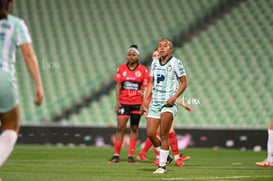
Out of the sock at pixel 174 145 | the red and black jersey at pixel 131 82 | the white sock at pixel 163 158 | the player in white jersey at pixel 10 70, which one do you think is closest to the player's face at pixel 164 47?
the white sock at pixel 163 158

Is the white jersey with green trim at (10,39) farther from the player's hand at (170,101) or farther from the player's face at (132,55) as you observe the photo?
the player's face at (132,55)

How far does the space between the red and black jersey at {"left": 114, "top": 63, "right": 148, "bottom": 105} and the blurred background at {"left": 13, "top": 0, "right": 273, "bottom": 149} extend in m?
5.56

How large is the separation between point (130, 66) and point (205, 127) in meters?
6.04

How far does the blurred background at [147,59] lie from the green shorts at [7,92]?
450 inches

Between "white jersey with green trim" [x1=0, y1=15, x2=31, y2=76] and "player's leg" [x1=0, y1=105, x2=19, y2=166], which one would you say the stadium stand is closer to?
"player's leg" [x1=0, y1=105, x2=19, y2=166]

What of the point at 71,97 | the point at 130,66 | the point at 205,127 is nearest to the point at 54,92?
the point at 71,97

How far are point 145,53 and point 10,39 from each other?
15.4 metres

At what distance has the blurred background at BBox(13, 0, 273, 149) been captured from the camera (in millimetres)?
17875

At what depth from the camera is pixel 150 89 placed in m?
8.46

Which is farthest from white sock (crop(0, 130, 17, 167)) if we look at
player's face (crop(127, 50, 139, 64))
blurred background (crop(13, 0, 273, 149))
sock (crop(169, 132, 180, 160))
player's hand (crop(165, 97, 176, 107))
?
blurred background (crop(13, 0, 273, 149))

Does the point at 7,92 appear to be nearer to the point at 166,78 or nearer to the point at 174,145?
the point at 166,78

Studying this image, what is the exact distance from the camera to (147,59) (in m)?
20.5

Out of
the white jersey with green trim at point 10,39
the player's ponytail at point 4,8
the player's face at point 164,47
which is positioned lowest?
the player's face at point 164,47

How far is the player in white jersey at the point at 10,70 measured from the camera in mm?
4945
